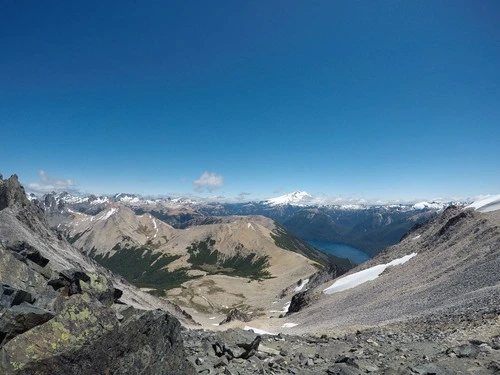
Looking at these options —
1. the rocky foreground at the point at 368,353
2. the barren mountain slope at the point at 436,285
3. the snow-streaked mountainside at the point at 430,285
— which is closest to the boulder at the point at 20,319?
the rocky foreground at the point at 368,353

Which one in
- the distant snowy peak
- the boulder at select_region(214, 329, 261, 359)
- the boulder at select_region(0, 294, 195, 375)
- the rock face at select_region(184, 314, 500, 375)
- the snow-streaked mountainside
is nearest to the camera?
the boulder at select_region(0, 294, 195, 375)

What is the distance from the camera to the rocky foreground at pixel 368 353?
15383mm

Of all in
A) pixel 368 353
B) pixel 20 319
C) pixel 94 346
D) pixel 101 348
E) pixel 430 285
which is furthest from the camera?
pixel 430 285

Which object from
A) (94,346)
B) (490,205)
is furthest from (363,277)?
(94,346)

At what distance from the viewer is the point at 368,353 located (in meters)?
19.4

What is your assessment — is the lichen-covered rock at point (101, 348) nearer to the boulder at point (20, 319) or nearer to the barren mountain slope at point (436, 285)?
the boulder at point (20, 319)

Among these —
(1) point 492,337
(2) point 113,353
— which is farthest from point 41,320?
(1) point 492,337

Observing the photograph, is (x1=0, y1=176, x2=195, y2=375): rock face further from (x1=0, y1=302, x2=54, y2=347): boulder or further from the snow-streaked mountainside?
the snow-streaked mountainside

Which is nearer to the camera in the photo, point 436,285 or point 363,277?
point 436,285

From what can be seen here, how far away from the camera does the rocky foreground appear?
1538cm

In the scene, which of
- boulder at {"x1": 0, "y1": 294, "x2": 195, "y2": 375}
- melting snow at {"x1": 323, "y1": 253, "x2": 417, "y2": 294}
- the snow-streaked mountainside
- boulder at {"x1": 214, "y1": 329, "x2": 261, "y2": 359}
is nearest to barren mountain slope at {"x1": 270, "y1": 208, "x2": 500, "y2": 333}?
the snow-streaked mountainside

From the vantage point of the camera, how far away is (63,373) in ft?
35.0

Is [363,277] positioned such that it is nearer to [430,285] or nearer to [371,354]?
[430,285]

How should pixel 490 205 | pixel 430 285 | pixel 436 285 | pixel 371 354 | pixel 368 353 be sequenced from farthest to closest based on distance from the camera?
pixel 490 205, pixel 430 285, pixel 436 285, pixel 368 353, pixel 371 354
